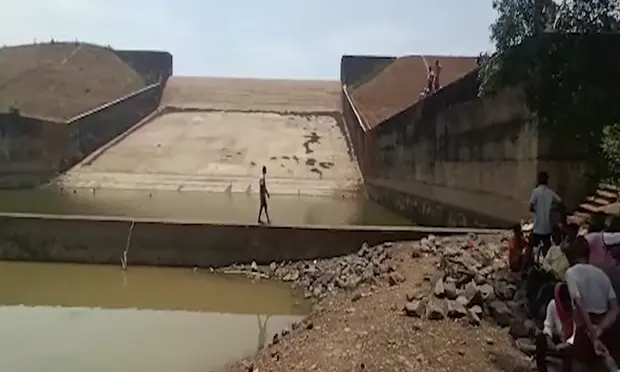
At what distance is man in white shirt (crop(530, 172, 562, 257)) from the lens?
7105 mm

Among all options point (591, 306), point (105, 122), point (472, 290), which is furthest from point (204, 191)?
point (591, 306)

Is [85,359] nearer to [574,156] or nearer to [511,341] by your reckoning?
[511,341]

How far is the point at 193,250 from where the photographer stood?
11656 mm

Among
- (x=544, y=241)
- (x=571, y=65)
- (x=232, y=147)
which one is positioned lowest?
(x=544, y=241)

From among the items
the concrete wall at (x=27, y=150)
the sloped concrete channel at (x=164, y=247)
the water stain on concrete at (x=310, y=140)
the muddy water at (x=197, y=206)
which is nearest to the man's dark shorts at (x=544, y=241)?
the sloped concrete channel at (x=164, y=247)

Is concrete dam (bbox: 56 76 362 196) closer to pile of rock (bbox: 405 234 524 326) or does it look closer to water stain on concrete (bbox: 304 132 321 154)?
water stain on concrete (bbox: 304 132 321 154)

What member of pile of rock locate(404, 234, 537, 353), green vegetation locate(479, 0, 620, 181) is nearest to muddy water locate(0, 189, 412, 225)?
green vegetation locate(479, 0, 620, 181)

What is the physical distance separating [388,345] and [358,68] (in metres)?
27.6

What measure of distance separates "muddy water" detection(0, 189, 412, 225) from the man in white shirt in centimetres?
722

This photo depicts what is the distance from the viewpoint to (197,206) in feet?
53.7

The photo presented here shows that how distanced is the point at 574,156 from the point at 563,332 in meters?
5.85

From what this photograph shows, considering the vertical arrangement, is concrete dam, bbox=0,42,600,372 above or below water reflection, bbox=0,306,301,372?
above

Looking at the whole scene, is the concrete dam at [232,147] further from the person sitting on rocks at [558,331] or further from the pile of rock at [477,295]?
the person sitting on rocks at [558,331]

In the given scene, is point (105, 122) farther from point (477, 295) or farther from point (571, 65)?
point (477, 295)
